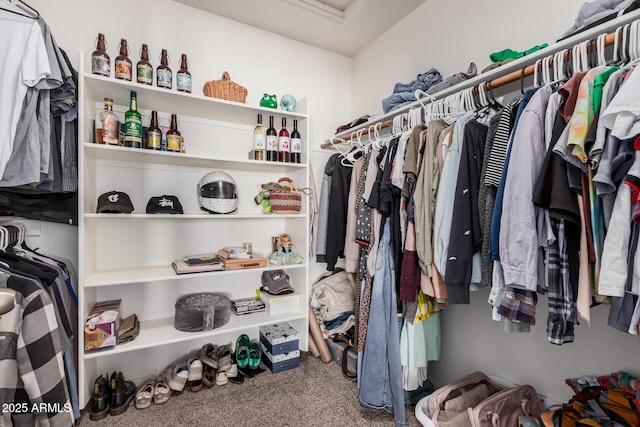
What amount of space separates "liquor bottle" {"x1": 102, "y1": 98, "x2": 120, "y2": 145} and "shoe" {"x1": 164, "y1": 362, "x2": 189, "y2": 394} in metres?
1.30

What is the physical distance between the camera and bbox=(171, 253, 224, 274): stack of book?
5.43 ft

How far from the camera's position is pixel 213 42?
6.68 feet

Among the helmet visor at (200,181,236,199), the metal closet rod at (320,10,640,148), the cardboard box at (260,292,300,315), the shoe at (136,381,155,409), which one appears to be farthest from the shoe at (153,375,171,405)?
the metal closet rod at (320,10,640,148)

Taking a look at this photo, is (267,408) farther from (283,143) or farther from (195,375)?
(283,143)

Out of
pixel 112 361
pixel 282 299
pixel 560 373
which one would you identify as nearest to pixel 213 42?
pixel 282 299

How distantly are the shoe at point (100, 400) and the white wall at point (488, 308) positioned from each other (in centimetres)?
179

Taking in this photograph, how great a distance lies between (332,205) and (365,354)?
35.6 inches

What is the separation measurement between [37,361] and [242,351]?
107 cm

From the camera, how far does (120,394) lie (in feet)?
5.08

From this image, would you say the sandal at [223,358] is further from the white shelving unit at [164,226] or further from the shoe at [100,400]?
the shoe at [100,400]

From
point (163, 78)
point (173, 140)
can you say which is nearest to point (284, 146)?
point (173, 140)

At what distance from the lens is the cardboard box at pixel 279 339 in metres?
1.90

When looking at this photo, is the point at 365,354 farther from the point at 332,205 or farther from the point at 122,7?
the point at 122,7

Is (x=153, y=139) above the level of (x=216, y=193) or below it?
above
